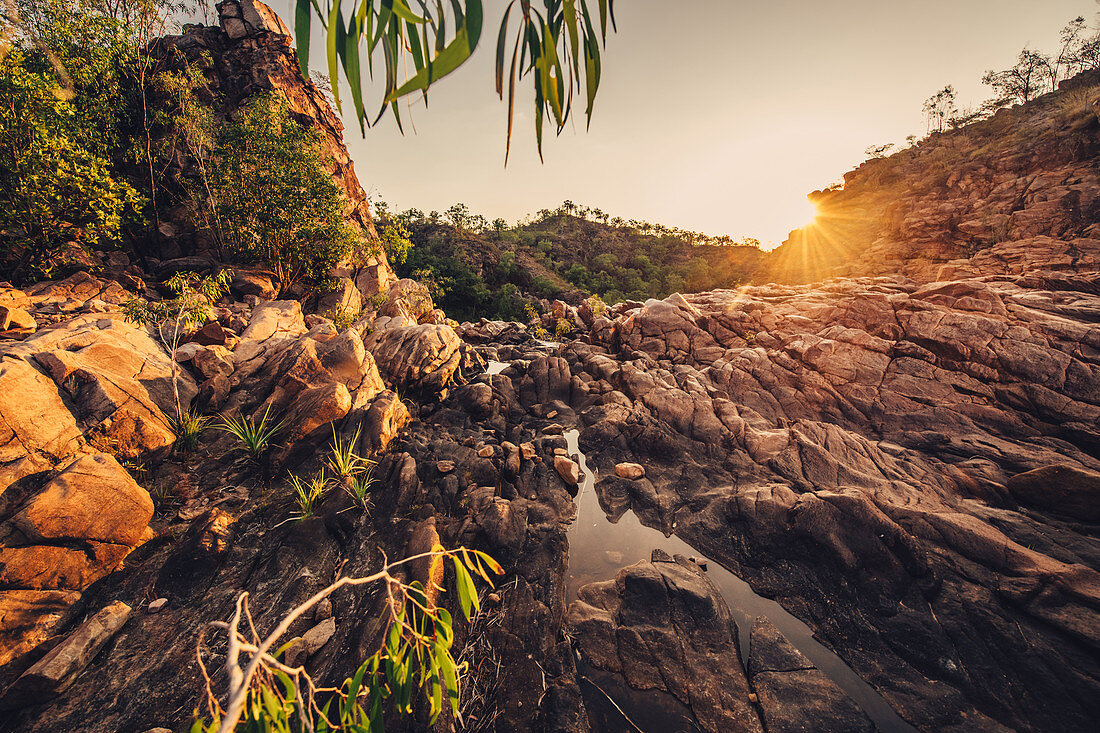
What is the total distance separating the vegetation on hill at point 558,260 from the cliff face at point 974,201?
10.5 meters

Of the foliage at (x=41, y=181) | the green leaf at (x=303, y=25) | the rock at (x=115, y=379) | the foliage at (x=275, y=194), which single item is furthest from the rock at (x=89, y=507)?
the foliage at (x=275, y=194)

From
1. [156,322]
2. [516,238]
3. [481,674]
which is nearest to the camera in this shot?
[481,674]

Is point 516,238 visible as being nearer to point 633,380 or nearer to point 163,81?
point 163,81

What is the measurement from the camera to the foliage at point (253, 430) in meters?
6.39

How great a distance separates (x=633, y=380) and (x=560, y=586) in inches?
275

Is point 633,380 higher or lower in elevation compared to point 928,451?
higher

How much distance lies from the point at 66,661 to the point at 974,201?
37.8 metres

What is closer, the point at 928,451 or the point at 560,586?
the point at 560,586

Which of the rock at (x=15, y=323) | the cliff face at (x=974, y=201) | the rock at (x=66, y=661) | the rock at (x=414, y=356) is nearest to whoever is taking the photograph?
the rock at (x=66, y=661)

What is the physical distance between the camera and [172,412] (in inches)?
245

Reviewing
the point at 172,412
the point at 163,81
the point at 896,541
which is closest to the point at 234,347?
the point at 172,412

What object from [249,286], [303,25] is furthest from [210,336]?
[303,25]

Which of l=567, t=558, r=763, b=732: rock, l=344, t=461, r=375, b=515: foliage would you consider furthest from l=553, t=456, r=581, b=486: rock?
l=344, t=461, r=375, b=515: foliage

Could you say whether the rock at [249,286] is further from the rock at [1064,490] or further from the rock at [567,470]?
the rock at [1064,490]
